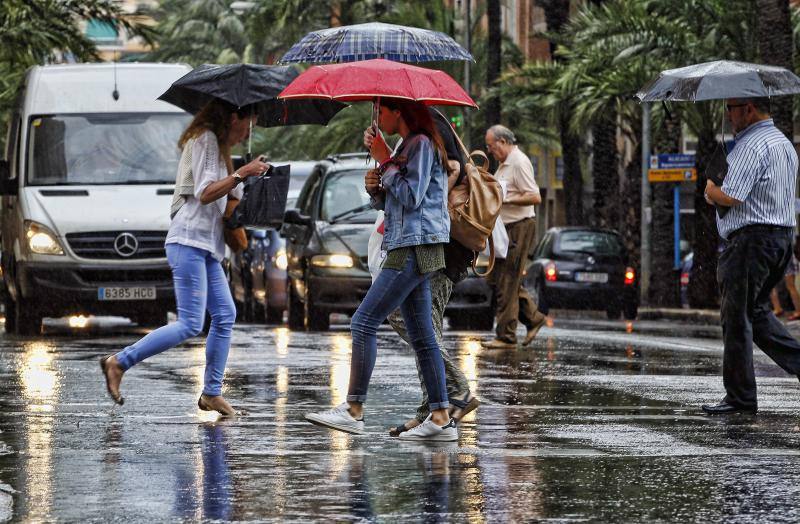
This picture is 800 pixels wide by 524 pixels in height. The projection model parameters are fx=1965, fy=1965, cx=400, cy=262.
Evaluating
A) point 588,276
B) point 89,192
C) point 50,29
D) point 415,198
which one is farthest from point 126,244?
point 588,276

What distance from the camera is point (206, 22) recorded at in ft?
284

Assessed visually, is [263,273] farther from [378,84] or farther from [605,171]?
[605,171]

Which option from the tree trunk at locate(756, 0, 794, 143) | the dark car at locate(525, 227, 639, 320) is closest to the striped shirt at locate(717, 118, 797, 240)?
the tree trunk at locate(756, 0, 794, 143)

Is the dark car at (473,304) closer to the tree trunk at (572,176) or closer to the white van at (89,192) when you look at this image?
the white van at (89,192)

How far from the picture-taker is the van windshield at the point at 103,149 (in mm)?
19422

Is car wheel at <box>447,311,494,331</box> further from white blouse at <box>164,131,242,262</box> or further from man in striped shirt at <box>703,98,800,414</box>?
white blouse at <box>164,131,242,262</box>

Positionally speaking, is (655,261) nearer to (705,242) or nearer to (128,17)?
(705,242)

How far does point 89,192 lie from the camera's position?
19141mm

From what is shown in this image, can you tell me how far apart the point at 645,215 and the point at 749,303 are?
2795 cm

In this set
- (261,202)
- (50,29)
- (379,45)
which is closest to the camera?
(261,202)

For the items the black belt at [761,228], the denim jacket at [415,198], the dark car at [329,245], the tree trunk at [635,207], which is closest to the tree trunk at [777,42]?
the dark car at [329,245]

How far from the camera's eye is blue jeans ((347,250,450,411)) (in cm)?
948

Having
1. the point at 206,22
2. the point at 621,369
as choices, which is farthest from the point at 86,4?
the point at 206,22

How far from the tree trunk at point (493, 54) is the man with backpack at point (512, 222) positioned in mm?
26171
